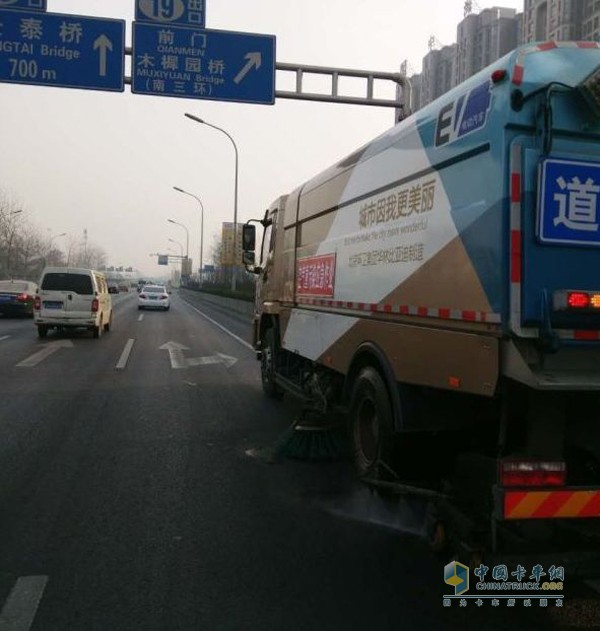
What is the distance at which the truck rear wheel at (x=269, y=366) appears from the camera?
357 inches

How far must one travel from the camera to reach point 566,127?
3357 mm

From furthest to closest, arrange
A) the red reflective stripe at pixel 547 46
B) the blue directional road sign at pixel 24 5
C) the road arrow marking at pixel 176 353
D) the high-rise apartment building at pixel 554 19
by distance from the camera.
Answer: the high-rise apartment building at pixel 554 19 → the road arrow marking at pixel 176 353 → the blue directional road sign at pixel 24 5 → the red reflective stripe at pixel 547 46

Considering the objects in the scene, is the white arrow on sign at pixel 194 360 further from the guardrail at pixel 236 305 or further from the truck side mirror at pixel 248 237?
the guardrail at pixel 236 305

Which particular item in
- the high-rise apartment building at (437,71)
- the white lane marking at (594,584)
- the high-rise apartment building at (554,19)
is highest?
the high-rise apartment building at (554,19)

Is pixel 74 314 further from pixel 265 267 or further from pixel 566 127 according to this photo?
pixel 566 127

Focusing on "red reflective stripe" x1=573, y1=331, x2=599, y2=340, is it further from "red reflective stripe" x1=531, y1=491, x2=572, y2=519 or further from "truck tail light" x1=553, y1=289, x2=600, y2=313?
"red reflective stripe" x1=531, y1=491, x2=572, y2=519

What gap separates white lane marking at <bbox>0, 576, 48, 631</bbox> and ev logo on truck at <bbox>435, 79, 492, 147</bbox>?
342 cm

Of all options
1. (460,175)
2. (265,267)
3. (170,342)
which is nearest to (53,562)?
(460,175)

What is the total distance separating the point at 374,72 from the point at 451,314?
10319 mm

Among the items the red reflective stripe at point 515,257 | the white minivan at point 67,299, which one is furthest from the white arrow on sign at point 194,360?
the red reflective stripe at point 515,257

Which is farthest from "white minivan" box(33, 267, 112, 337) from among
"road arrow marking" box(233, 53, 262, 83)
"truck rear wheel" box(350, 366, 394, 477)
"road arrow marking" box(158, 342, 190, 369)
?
"truck rear wheel" box(350, 366, 394, 477)

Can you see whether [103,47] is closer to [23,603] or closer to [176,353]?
[176,353]

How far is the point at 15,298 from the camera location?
26.6 metres

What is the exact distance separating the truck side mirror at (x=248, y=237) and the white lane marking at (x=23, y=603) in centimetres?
654
